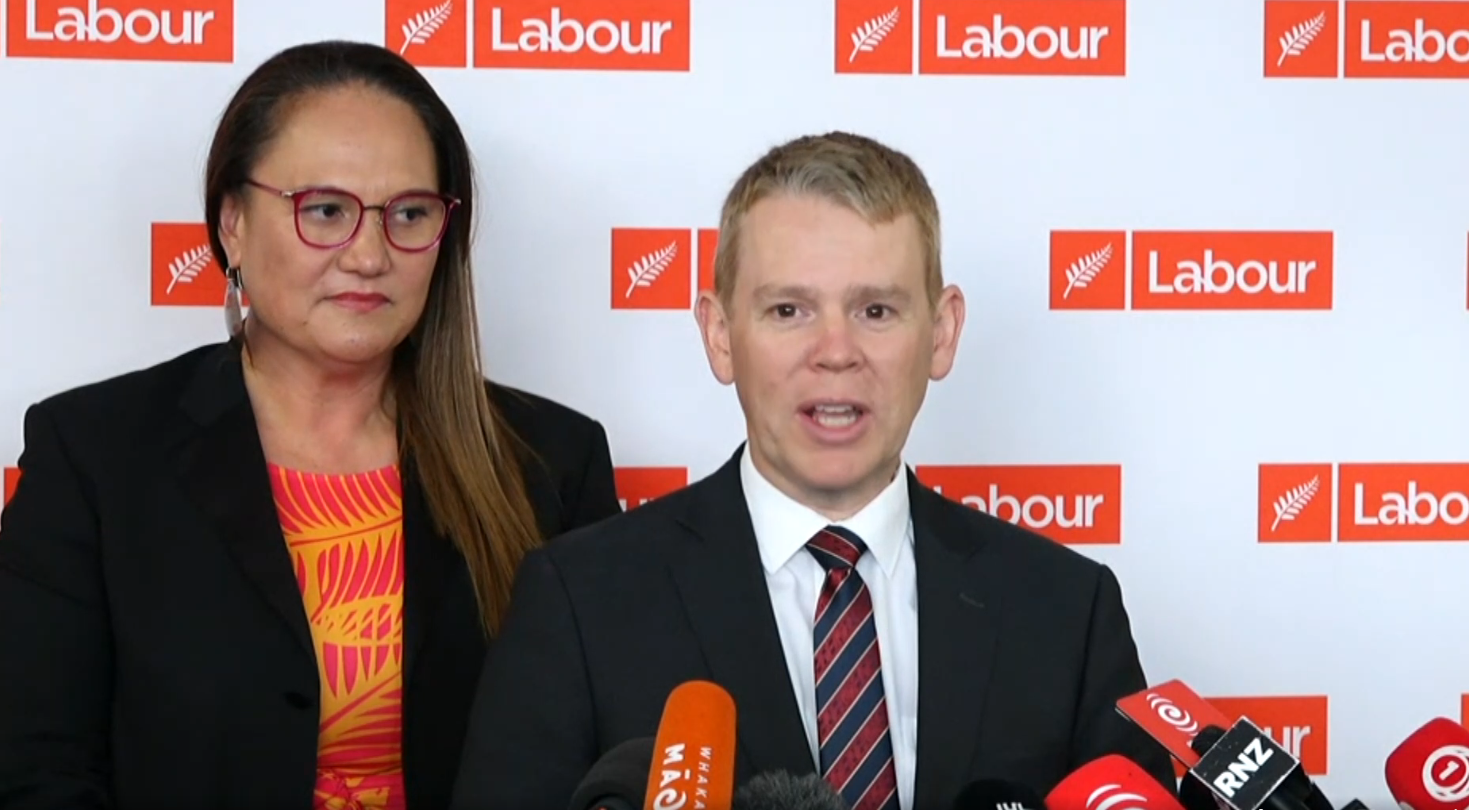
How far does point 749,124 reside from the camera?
9.32 feet

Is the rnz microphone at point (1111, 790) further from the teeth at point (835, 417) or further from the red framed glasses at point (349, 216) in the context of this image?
the red framed glasses at point (349, 216)

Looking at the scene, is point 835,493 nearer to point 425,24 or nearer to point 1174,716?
point 1174,716

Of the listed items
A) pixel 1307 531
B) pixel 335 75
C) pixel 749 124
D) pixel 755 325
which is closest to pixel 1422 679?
pixel 1307 531

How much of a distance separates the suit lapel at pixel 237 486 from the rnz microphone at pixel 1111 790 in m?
1.12

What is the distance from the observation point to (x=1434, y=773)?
1408 millimetres

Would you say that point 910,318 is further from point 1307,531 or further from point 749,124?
point 1307,531

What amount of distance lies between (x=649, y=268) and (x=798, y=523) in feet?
3.51

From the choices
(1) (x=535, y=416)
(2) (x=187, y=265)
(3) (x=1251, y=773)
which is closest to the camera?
(3) (x=1251, y=773)

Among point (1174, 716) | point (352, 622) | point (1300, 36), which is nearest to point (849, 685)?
point (1174, 716)

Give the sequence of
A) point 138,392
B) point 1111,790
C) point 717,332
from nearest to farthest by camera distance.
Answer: point 1111,790
point 717,332
point 138,392

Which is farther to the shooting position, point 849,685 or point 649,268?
point 649,268

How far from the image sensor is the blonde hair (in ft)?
6.08

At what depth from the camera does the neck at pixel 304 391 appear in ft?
7.59

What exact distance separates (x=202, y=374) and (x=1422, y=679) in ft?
7.10
